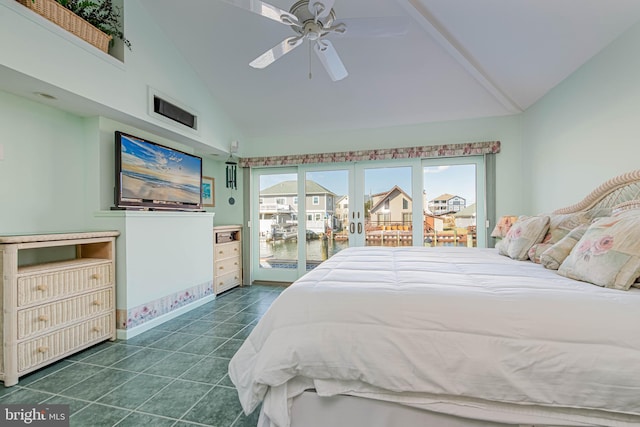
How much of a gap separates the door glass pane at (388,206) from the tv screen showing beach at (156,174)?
2.38 metres

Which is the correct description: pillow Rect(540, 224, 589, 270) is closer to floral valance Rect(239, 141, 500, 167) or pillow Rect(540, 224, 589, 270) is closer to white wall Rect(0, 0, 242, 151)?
floral valance Rect(239, 141, 500, 167)

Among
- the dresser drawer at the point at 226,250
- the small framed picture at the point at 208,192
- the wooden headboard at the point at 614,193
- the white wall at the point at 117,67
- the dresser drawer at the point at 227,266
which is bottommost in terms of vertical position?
the dresser drawer at the point at 227,266

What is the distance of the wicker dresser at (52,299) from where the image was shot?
5.95 feet

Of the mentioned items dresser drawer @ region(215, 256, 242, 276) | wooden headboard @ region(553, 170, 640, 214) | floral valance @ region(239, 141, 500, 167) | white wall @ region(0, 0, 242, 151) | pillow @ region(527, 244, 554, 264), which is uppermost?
white wall @ region(0, 0, 242, 151)

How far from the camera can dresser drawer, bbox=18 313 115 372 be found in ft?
6.18

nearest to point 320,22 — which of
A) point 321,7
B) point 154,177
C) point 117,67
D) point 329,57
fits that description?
point 321,7

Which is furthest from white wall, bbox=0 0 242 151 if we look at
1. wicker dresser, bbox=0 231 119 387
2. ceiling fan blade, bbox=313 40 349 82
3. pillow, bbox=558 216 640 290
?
pillow, bbox=558 216 640 290

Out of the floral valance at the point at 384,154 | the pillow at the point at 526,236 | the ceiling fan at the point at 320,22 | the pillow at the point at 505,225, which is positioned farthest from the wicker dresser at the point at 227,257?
the pillow at the point at 505,225

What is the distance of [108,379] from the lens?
1.87m

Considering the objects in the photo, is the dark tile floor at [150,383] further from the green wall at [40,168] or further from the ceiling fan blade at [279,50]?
the ceiling fan blade at [279,50]

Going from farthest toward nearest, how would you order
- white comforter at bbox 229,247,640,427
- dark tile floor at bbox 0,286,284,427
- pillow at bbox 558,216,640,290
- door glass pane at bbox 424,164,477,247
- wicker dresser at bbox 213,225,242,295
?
1. wicker dresser at bbox 213,225,242,295
2. door glass pane at bbox 424,164,477,247
3. dark tile floor at bbox 0,286,284,427
4. pillow at bbox 558,216,640,290
5. white comforter at bbox 229,247,640,427

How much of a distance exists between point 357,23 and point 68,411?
2984 millimetres

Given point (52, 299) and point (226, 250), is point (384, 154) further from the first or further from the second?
point (52, 299)

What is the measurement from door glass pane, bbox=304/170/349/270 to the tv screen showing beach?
5.44 feet
